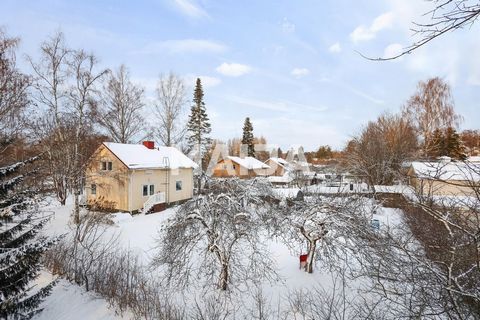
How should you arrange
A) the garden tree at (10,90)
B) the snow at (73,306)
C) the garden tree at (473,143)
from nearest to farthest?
the snow at (73,306)
the garden tree at (473,143)
the garden tree at (10,90)

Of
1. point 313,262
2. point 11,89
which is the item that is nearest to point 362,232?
point 313,262

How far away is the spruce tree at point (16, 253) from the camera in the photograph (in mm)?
5047

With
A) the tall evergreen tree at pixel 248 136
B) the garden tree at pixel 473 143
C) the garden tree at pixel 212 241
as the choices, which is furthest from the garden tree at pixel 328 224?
the tall evergreen tree at pixel 248 136

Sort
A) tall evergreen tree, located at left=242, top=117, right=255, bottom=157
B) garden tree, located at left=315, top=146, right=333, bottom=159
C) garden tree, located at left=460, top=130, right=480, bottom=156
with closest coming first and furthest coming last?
garden tree, located at left=460, top=130, right=480, bottom=156 < tall evergreen tree, located at left=242, top=117, right=255, bottom=157 < garden tree, located at left=315, top=146, right=333, bottom=159

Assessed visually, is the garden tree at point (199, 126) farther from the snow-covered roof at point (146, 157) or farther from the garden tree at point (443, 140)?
the garden tree at point (443, 140)

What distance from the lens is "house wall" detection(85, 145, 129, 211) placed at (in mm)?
18297

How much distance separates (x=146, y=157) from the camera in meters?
20.2

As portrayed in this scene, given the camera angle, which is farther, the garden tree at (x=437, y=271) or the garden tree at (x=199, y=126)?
the garden tree at (x=199, y=126)

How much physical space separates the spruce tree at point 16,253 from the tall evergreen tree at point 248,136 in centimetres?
4727

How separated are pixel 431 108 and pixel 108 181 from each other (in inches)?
1112

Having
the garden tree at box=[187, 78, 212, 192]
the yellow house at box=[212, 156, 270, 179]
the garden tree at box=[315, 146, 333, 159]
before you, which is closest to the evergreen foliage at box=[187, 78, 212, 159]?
the garden tree at box=[187, 78, 212, 192]

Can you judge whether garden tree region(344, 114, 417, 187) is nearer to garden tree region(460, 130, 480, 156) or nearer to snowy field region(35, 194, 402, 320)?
garden tree region(460, 130, 480, 156)

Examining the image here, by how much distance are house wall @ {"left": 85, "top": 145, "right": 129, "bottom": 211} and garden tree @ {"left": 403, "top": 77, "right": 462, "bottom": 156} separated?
82.6 feet

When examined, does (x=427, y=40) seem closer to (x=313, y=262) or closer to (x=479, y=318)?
(x=479, y=318)
